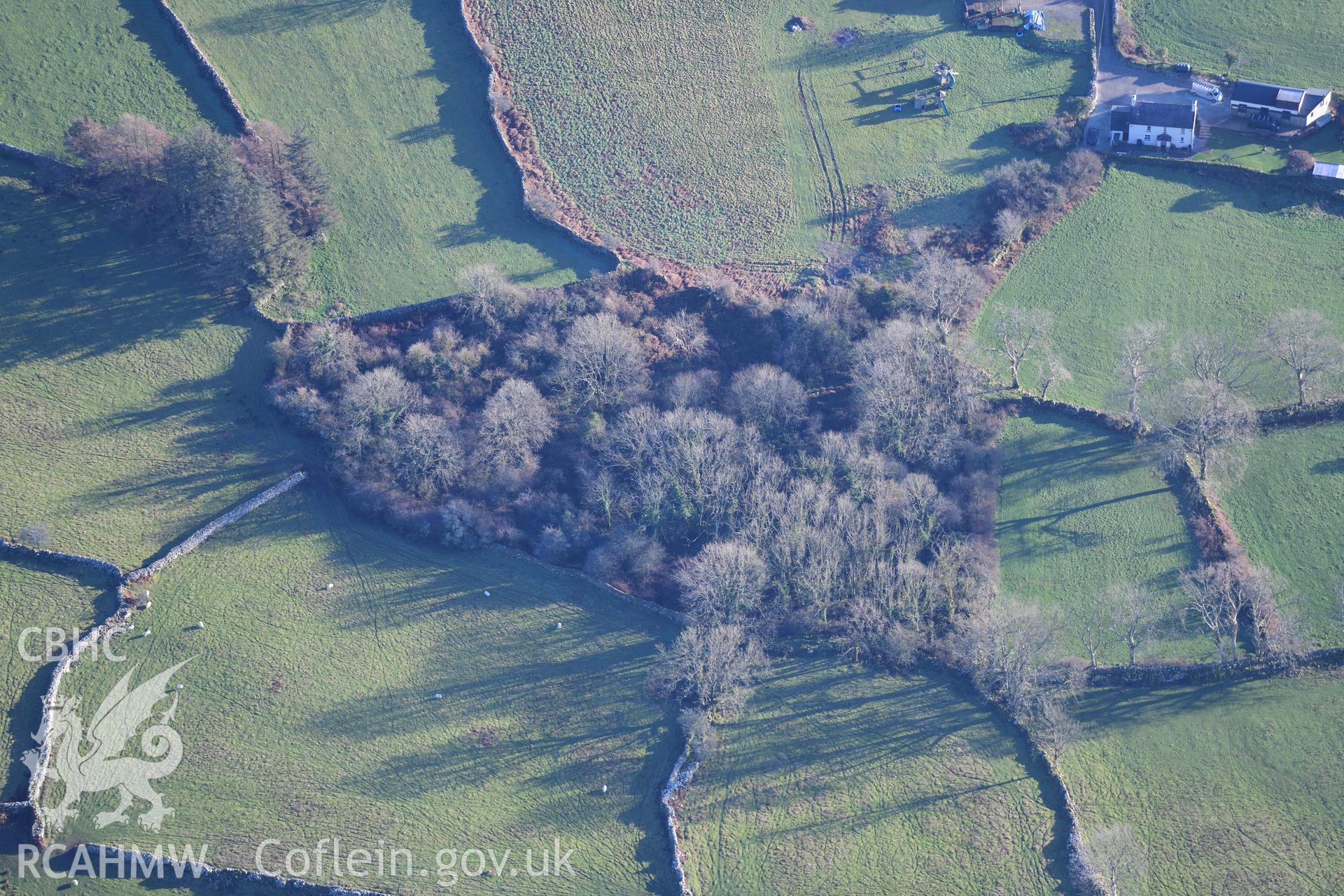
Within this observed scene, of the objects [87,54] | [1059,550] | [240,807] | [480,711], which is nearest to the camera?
[240,807]

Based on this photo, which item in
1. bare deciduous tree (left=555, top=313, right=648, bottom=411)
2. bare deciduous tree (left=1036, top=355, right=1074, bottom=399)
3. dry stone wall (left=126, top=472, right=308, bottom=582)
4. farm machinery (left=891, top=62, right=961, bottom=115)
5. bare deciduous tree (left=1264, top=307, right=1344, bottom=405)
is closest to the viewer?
dry stone wall (left=126, top=472, right=308, bottom=582)

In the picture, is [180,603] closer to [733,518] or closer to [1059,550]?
[733,518]

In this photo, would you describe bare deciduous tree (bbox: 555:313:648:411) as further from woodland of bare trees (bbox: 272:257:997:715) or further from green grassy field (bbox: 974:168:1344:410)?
green grassy field (bbox: 974:168:1344:410)

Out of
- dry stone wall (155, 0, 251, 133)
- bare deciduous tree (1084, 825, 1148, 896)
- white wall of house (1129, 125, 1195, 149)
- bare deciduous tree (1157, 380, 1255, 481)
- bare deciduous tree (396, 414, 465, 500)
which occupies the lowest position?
bare deciduous tree (1084, 825, 1148, 896)

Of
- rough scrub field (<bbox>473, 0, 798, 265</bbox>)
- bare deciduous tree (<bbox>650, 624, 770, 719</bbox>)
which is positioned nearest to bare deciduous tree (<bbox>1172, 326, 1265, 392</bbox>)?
rough scrub field (<bbox>473, 0, 798, 265</bbox>)

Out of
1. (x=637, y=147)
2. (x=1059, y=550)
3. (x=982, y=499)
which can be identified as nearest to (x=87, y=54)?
(x=637, y=147)
